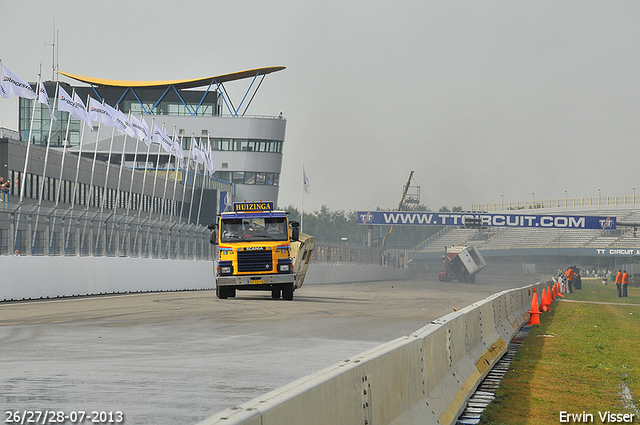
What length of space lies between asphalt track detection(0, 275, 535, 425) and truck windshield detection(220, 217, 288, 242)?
298 cm

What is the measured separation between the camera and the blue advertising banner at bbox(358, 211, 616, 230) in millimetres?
88625

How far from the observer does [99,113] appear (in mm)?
43125

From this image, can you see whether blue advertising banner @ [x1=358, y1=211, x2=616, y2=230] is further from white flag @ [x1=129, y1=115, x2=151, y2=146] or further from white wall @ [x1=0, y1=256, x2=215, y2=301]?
white wall @ [x1=0, y1=256, x2=215, y2=301]

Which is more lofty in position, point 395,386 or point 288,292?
point 288,292

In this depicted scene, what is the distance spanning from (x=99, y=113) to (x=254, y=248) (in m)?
21.4

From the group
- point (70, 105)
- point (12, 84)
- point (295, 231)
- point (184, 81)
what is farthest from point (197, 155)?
point (295, 231)

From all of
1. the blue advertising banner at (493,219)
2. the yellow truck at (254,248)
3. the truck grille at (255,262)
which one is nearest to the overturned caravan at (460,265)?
the blue advertising banner at (493,219)

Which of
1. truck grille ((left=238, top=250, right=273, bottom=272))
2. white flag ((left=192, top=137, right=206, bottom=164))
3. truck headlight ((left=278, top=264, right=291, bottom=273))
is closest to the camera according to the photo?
truck grille ((left=238, top=250, right=273, bottom=272))

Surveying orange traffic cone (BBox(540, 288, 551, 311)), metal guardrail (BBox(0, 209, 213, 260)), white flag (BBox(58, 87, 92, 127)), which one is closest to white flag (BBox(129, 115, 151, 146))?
white flag (BBox(58, 87, 92, 127))

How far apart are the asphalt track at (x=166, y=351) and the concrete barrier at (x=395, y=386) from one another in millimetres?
1803

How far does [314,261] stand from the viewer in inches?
2041

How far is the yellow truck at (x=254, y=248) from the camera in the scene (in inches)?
986

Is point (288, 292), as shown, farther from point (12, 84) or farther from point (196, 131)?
point (196, 131)

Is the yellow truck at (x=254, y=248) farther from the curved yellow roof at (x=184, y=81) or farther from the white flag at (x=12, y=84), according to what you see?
→ the curved yellow roof at (x=184, y=81)
